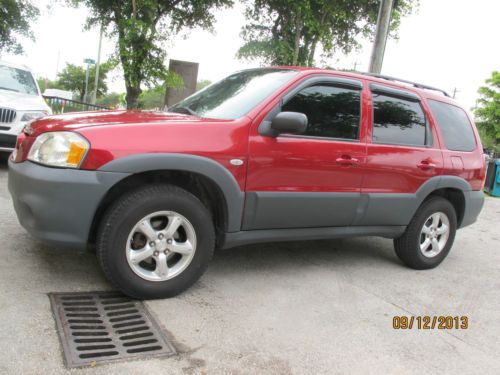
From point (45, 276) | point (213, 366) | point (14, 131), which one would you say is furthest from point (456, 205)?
point (14, 131)

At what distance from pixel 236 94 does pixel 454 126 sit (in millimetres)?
2476

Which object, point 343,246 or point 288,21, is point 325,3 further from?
point 343,246

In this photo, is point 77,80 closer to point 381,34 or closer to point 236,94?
point 381,34

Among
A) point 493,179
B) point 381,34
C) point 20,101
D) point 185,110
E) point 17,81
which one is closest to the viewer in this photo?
point 185,110

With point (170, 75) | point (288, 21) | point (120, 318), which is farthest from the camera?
point (288, 21)

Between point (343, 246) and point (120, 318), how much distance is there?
9.83 ft

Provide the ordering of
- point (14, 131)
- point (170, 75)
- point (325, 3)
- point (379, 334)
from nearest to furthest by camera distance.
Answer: point (379, 334) < point (14, 131) < point (170, 75) < point (325, 3)

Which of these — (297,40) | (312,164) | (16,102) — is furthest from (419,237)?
(297,40)

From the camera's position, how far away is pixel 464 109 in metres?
5.12

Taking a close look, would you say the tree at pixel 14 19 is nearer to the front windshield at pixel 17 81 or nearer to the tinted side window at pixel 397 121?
the front windshield at pixel 17 81

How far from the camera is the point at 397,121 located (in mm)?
4328

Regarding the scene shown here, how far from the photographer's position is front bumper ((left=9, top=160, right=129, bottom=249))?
112 inches

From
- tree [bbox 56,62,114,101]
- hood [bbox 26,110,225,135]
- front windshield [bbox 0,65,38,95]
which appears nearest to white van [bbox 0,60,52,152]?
front windshield [bbox 0,65,38,95]

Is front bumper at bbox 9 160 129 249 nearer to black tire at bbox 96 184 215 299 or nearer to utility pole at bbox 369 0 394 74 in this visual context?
black tire at bbox 96 184 215 299
